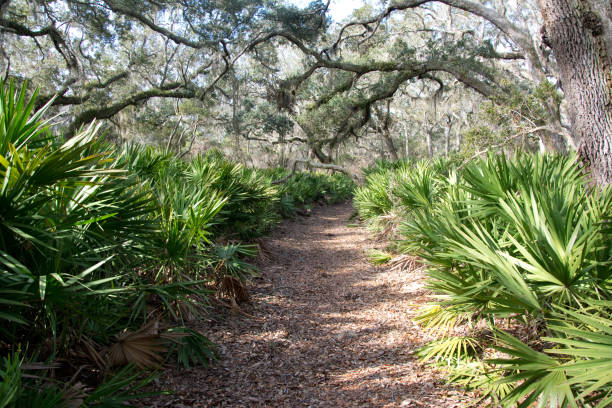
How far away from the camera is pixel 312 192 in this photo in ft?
52.3

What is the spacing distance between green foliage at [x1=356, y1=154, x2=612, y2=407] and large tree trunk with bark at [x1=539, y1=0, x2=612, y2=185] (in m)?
1.99

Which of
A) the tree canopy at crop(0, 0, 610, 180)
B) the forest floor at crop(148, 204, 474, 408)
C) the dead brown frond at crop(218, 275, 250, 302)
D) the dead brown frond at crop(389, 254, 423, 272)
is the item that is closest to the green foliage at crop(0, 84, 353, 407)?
the forest floor at crop(148, 204, 474, 408)

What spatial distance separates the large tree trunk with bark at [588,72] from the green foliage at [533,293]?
6.51ft

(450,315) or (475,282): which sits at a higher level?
(475,282)

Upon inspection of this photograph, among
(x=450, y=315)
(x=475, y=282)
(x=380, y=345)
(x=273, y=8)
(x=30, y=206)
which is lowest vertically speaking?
(x=380, y=345)

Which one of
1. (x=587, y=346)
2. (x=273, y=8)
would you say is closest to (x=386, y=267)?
(x=587, y=346)

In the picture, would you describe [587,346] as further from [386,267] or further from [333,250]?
[333,250]

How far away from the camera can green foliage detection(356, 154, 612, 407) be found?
1648mm

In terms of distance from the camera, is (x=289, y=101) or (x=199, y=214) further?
(x=289, y=101)

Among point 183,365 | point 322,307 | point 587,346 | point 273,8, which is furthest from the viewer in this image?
point 273,8

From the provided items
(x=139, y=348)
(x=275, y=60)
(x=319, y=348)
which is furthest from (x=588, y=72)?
(x=275, y=60)

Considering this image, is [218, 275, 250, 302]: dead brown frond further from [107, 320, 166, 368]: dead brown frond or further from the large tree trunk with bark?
the large tree trunk with bark

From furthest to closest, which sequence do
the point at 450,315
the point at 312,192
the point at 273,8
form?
the point at 312,192, the point at 273,8, the point at 450,315

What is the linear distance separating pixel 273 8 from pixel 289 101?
136 inches
